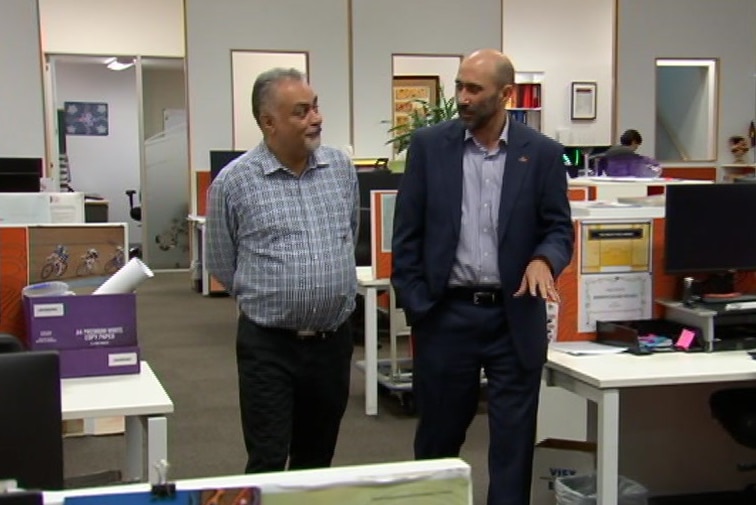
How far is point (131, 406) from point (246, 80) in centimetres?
782

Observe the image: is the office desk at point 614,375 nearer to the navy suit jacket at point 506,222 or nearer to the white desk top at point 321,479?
the navy suit jacket at point 506,222

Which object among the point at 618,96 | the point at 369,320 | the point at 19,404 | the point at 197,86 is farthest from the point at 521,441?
the point at 618,96

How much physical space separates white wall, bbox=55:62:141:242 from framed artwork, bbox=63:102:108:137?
54 millimetres

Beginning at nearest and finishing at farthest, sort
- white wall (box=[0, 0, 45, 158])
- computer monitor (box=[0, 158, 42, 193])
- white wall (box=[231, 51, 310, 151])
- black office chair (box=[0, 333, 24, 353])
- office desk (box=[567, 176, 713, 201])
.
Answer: black office chair (box=[0, 333, 24, 353])
office desk (box=[567, 176, 713, 201])
computer monitor (box=[0, 158, 42, 193])
white wall (box=[0, 0, 45, 158])
white wall (box=[231, 51, 310, 151])

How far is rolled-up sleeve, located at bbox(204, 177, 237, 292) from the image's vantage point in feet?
8.44

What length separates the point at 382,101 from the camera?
9.78 metres

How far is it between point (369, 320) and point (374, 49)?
18.3 ft

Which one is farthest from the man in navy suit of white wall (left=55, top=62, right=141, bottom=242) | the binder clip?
white wall (left=55, top=62, right=141, bottom=242)

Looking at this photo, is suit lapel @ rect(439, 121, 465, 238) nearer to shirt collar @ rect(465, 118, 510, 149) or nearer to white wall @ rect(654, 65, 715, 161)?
shirt collar @ rect(465, 118, 510, 149)

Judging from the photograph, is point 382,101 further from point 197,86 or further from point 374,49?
point 197,86

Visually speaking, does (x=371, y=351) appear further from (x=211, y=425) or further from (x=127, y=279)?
(x=127, y=279)

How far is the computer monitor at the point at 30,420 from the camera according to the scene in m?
1.60

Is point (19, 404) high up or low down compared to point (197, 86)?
down

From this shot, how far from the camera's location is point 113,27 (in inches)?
413
